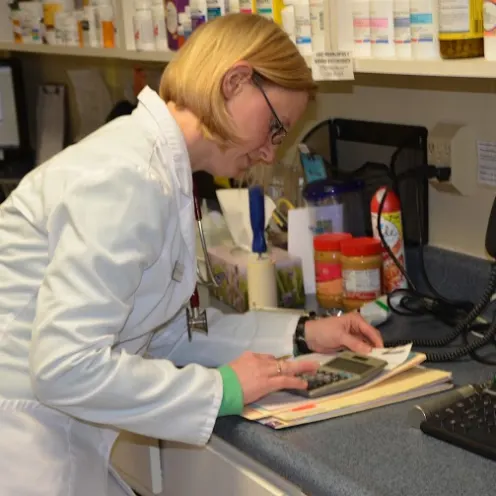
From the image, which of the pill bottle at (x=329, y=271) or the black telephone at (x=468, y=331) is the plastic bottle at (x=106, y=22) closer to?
the pill bottle at (x=329, y=271)

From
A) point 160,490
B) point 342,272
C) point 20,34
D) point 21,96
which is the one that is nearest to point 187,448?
point 160,490

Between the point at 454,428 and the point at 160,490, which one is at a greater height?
the point at 454,428

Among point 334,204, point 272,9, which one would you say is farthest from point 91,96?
point 272,9

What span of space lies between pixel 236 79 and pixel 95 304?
0.39 metres

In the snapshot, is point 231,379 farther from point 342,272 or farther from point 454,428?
point 342,272

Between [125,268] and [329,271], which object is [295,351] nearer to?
[329,271]

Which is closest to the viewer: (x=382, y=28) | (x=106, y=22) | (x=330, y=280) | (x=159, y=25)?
(x=382, y=28)

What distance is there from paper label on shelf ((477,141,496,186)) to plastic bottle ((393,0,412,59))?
37 cm

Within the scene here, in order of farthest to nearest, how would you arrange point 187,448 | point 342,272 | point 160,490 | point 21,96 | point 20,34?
point 21,96
point 20,34
point 342,272
point 160,490
point 187,448

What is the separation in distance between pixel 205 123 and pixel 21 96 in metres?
2.18

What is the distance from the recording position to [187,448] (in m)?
1.43

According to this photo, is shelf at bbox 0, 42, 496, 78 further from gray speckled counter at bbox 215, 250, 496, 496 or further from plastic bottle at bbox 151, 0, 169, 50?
plastic bottle at bbox 151, 0, 169, 50

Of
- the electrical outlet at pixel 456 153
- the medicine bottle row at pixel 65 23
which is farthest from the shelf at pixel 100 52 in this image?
the electrical outlet at pixel 456 153

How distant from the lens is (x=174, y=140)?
129 cm
